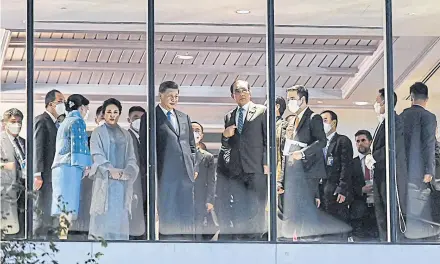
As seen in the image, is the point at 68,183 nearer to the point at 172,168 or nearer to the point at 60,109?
the point at 60,109

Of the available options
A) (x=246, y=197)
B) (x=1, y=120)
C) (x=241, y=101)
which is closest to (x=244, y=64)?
(x=241, y=101)

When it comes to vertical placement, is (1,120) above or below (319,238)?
above

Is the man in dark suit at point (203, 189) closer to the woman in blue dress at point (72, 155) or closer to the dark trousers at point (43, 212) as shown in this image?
the woman in blue dress at point (72, 155)

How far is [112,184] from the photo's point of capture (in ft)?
50.0

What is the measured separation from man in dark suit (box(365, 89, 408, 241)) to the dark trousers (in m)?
3.44

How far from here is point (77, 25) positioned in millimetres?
15227

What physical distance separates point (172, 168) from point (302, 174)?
142cm

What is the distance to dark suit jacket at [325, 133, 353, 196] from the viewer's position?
592 inches

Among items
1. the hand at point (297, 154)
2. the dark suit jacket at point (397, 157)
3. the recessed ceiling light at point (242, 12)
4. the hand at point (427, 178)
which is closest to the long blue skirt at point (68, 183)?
the hand at point (297, 154)

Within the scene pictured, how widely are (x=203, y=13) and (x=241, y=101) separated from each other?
1094 millimetres

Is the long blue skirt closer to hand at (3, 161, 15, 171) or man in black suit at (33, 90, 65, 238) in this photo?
man in black suit at (33, 90, 65, 238)

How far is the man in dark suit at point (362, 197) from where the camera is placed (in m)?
15.0

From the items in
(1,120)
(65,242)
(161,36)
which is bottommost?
(65,242)

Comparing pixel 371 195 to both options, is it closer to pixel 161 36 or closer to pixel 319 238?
pixel 319 238
